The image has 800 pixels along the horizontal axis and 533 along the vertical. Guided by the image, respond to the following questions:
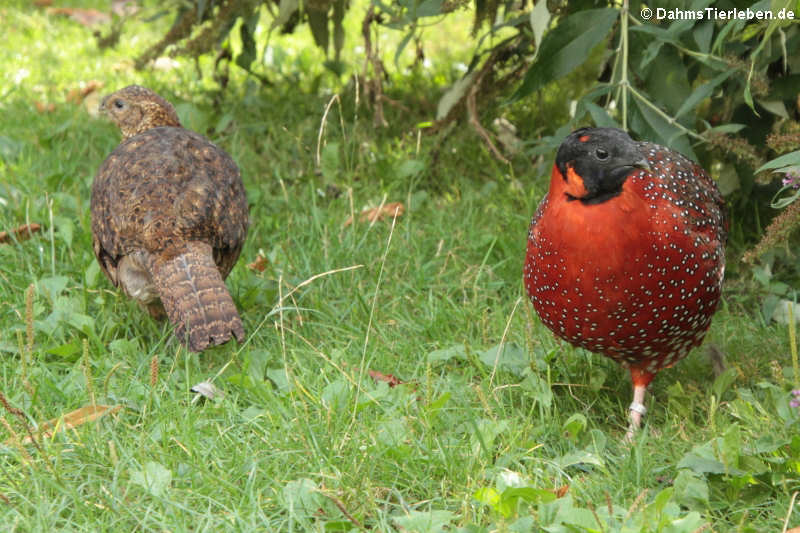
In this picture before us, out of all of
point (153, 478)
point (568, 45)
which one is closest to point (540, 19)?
point (568, 45)

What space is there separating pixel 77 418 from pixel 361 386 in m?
0.90

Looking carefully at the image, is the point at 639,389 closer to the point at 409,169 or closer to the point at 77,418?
the point at 77,418

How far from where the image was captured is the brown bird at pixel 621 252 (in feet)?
9.93

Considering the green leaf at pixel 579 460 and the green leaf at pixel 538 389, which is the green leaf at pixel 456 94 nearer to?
the green leaf at pixel 538 389

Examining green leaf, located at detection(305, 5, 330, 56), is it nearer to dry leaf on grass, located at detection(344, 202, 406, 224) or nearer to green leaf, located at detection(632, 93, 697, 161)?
dry leaf on grass, located at detection(344, 202, 406, 224)

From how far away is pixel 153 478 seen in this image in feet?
9.16

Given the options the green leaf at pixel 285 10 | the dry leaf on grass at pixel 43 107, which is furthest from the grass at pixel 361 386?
the green leaf at pixel 285 10

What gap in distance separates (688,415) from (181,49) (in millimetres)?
2965

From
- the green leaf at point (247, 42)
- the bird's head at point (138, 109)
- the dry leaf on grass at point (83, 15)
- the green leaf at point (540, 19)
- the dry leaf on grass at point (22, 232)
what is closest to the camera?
the green leaf at point (540, 19)

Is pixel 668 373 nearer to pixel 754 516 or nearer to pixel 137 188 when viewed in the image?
pixel 754 516

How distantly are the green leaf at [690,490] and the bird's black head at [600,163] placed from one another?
2.79 feet

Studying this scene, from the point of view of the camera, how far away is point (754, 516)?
9.18 ft

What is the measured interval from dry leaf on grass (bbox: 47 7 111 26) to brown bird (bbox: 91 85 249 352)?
3996 mm

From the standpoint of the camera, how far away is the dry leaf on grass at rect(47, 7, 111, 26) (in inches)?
305
